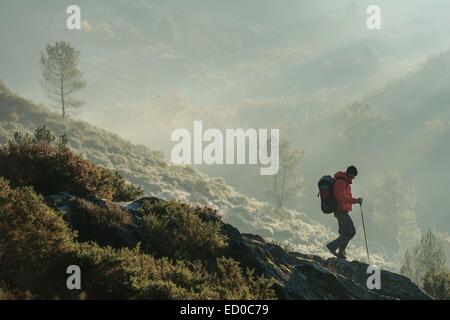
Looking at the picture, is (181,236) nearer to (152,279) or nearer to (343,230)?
(152,279)

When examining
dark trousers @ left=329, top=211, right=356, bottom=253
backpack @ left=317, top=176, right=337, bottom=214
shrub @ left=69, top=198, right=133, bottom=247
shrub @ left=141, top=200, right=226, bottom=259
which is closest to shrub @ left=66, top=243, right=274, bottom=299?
shrub @ left=141, top=200, right=226, bottom=259

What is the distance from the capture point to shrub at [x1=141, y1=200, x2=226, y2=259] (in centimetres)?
927

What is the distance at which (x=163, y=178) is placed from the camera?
59.8 metres

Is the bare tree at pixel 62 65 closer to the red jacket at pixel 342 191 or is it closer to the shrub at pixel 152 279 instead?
the red jacket at pixel 342 191

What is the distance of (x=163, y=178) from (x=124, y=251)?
5193 centimetres

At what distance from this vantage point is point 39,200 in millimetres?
8750

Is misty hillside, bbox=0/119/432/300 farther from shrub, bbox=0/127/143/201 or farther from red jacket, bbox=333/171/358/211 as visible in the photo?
red jacket, bbox=333/171/358/211

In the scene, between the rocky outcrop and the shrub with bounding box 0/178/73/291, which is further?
the rocky outcrop

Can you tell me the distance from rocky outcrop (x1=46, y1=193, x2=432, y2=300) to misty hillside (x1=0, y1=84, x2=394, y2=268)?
41.8 m

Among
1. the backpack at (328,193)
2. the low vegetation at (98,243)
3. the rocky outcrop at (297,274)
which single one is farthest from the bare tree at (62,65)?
the rocky outcrop at (297,274)

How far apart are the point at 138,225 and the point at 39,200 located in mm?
1841

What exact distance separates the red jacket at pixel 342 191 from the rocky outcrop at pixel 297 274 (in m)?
1.93

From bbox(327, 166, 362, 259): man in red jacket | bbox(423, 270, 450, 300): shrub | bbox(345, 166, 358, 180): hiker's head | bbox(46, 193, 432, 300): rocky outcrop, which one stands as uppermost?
bbox(345, 166, 358, 180): hiker's head
